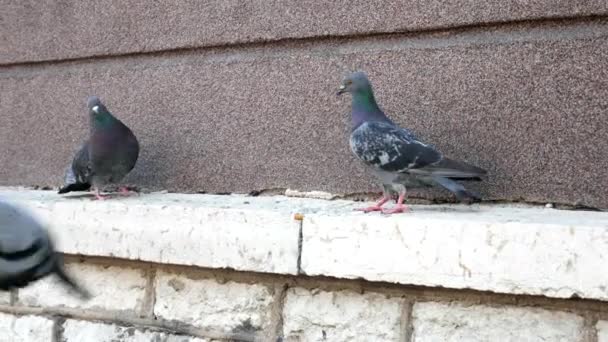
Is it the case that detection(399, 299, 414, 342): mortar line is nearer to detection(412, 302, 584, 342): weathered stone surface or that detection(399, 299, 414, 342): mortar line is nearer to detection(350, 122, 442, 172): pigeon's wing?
detection(412, 302, 584, 342): weathered stone surface

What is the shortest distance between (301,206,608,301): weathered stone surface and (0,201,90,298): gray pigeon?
1248 mm

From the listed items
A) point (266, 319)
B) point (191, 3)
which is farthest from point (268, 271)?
point (191, 3)

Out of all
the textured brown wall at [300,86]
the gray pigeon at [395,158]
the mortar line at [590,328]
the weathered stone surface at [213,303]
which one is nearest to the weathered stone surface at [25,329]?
the weathered stone surface at [213,303]

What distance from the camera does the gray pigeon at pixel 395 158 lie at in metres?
2.14

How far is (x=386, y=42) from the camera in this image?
2580 mm

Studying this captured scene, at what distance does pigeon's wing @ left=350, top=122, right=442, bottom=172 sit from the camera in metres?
2.16

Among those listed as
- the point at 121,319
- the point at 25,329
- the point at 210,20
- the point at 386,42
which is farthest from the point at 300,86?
the point at 25,329

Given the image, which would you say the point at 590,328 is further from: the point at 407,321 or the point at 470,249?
the point at 407,321

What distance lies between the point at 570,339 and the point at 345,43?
1362 mm

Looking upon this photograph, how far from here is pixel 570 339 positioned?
1.86 metres

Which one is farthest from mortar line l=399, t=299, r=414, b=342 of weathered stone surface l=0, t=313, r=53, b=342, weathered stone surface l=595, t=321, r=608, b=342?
weathered stone surface l=0, t=313, r=53, b=342

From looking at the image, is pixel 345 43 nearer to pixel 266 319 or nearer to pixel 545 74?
pixel 545 74

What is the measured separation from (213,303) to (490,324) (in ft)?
3.11

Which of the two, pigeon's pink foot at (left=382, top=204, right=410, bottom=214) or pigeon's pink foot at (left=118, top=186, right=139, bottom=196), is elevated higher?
pigeon's pink foot at (left=118, top=186, right=139, bottom=196)
